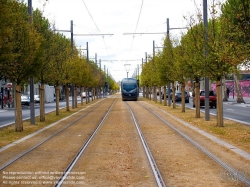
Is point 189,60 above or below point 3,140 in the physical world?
above

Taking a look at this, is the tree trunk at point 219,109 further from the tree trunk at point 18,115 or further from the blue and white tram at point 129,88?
the blue and white tram at point 129,88

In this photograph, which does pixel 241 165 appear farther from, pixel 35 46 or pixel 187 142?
pixel 35 46

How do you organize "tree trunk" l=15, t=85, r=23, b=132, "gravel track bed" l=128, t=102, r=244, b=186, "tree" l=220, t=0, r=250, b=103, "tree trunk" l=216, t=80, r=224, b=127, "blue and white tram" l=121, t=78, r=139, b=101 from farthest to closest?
"blue and white tram" l=121, t=78, r=139, b=101, "tree trunk" l=216, t=80, r=224, b=127, "tree trunk" l=15, t=85, r=23, b=132, "tree" l=220, t=0, r=250, b=103, "gravel track bed" l=128, t=102, r=244, b=186

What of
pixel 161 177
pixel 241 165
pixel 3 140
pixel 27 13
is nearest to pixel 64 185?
pixel 161 177

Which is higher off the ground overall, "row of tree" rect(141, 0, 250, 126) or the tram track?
"row of tree" rect(141, 0, 250, 126)

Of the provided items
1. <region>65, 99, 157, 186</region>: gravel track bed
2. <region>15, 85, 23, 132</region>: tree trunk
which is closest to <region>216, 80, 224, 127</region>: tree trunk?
<region>65, 99, 157, 186</region>: gravel track bed

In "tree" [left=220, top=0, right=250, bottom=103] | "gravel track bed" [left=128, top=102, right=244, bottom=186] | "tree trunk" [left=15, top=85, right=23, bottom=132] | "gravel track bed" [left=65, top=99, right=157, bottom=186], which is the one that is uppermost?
"tree" [left=220, top=0, right=250, bottom=103]

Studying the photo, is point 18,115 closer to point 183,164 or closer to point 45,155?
point 45,155

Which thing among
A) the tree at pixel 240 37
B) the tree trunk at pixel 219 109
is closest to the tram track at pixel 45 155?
the tree at pixel 240 37

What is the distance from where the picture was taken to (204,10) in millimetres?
22578

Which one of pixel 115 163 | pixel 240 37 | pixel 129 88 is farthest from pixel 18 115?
pixel 129 88

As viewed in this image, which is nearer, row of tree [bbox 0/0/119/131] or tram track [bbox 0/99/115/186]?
tram track [bbox 0/99/115/186]

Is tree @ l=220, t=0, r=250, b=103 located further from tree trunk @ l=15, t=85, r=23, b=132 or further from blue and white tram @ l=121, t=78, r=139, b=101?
blue and white tram @ l=121, t=78, r=139, b=101

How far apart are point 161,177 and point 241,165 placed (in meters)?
2.49
